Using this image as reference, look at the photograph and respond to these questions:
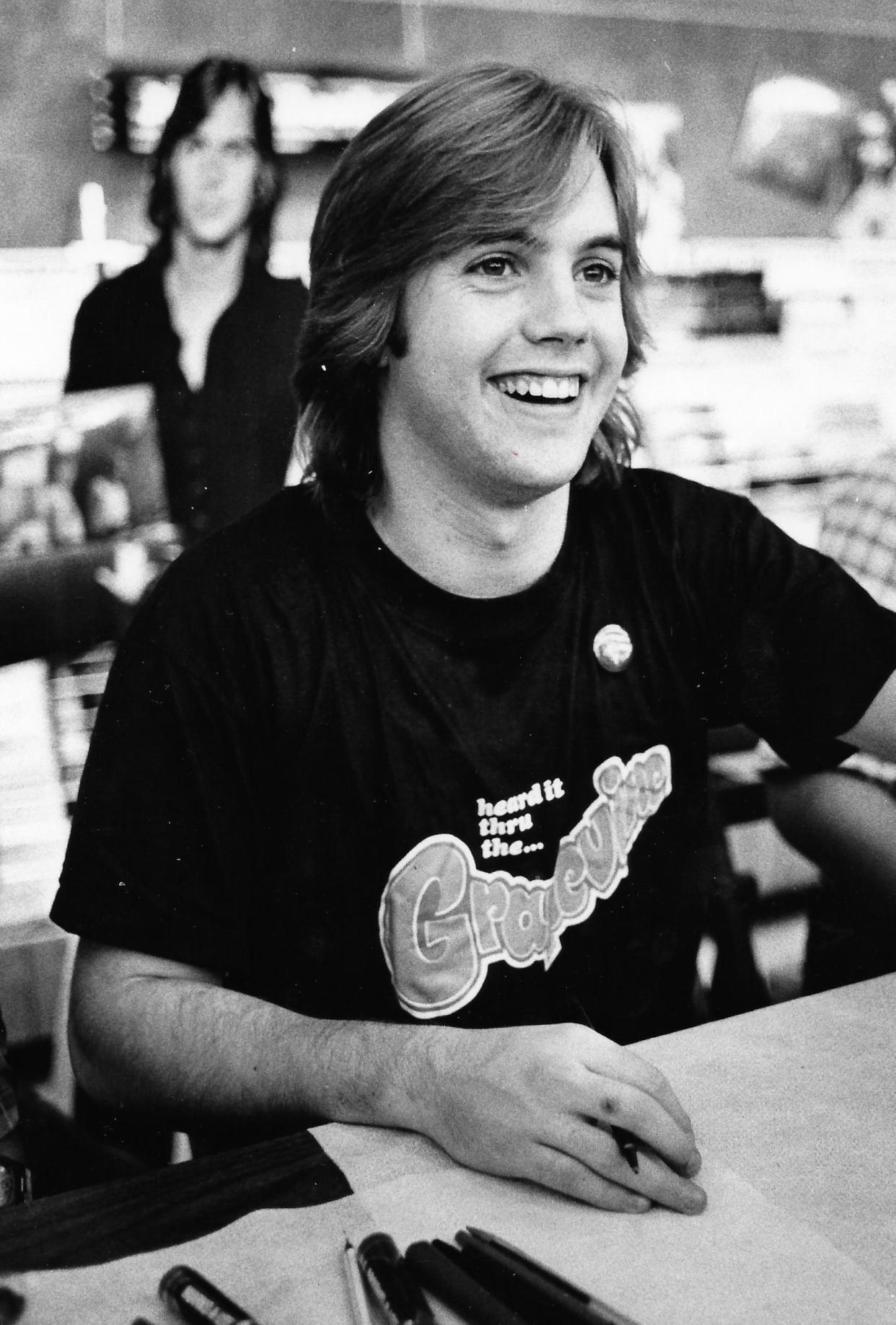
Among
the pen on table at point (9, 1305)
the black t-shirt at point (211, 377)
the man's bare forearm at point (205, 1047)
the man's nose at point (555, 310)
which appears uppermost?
the man's nose at point (555, 310)

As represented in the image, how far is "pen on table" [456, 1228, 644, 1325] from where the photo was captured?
2.10ft

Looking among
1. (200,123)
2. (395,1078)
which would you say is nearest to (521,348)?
(200,123)

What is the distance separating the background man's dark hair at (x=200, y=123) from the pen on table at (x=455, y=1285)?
3.86ft

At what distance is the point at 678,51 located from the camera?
5.83 feet

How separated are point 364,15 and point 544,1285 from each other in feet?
4.68

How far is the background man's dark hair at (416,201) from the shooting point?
121cm

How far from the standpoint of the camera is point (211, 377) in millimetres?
1542

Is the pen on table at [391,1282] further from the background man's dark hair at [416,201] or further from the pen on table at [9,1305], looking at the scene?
the background man's dark hair at [416,201]

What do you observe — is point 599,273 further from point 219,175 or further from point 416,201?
point 219,175

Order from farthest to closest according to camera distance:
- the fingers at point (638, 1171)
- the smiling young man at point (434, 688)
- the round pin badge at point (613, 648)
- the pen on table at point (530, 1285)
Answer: the round pin badge at point (613, 648)
the smiling young man at point (434, 688)
the fingers at point (638, 1171)
the pen on table at point (530, 1285)

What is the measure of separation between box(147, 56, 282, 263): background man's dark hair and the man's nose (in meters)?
0.46

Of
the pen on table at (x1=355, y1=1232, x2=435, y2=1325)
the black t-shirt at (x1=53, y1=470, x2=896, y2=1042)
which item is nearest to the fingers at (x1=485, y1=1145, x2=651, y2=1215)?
the pen on table at (x1=355, y1=1232, x2=435, y2=1325)

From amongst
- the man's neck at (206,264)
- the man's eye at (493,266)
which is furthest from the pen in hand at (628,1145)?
the man's neck at (206,264)

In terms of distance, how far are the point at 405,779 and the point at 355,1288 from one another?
1.86 feet
